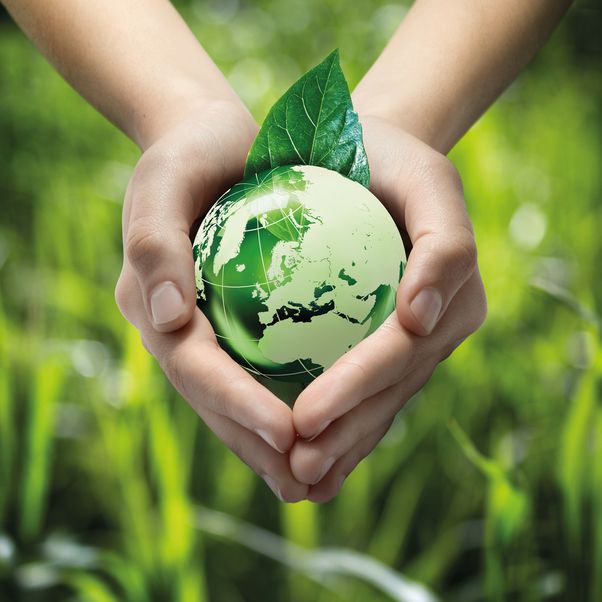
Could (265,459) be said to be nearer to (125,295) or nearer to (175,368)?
(175,368)

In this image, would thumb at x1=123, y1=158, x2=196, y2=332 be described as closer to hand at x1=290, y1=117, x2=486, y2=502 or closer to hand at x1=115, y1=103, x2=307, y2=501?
hand at x1=115, y1=103, x2=307, y2=501

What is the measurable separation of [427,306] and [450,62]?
0.35m

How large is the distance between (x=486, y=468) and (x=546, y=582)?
13.8 inches

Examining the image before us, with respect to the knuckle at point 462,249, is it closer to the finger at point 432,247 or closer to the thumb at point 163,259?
the finger at point 432,247

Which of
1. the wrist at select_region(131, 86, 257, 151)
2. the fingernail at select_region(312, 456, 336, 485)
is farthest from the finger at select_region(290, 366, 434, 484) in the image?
the wrist at select_region(131, 86, 257, 151)

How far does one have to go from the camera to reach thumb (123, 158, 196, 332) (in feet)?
2.23

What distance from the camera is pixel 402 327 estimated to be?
0.69 metres

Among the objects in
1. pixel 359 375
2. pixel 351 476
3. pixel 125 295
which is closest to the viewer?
pixel 359 375

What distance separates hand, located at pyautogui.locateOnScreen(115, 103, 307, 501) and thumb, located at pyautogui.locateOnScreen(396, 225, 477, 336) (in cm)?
13

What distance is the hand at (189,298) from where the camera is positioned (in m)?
0.66

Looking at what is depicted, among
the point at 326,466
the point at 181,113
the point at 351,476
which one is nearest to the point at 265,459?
the point at 326,466

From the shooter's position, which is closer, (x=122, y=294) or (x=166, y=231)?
(x=166, y=231)

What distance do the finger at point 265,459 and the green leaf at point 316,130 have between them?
0.77 ft

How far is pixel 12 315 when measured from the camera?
6.24 ft
